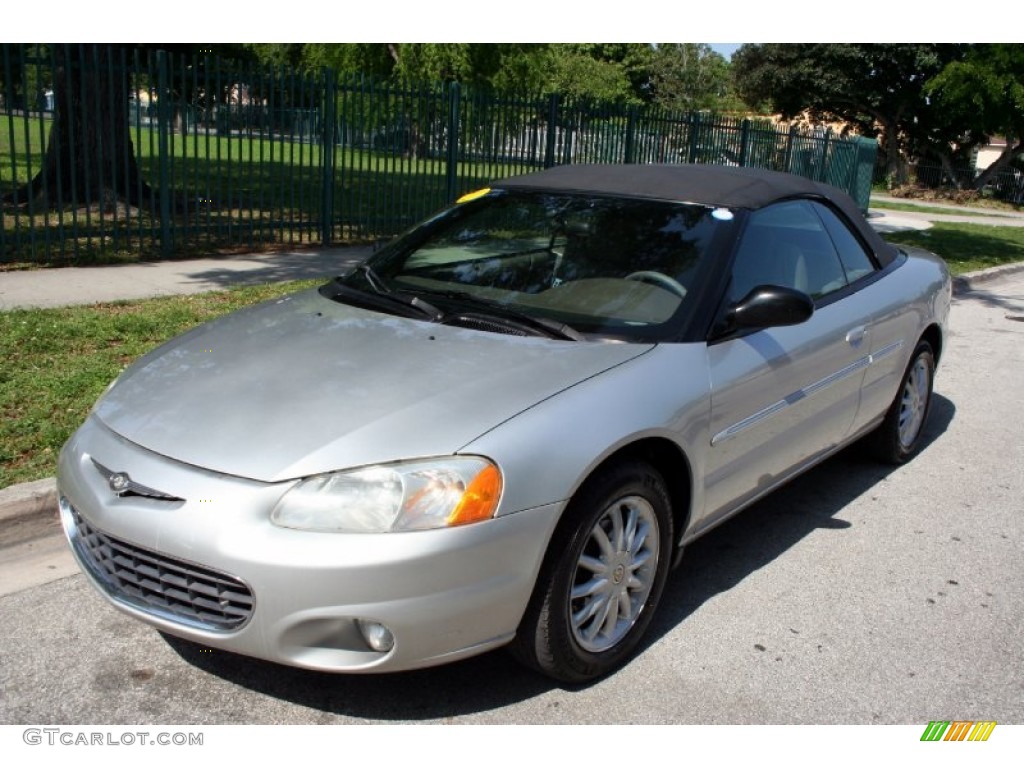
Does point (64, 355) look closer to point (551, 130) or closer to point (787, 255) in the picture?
point (787, 255)

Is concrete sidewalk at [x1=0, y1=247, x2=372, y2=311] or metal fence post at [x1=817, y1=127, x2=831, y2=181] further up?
metal fence post at [x1=817, y1=127, x2=831, y2=181]

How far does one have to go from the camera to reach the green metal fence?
9797mm

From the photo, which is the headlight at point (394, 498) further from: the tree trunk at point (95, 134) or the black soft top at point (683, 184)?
the tree trunk at point (95, 134)

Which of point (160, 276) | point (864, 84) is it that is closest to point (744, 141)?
point (160, 276)

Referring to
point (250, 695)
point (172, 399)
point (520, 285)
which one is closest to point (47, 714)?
point (250, 695)

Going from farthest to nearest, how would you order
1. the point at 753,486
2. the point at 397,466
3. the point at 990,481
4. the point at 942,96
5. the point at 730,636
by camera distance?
the point at 942,96, the point at 990,481, the point at 753,486, the point at 730,636, the point at 397,466

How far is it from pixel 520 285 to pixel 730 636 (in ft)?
5.02

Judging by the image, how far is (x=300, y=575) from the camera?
2.63m

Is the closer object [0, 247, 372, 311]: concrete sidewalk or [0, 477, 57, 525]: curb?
[0, 477, 57, 525]: curb

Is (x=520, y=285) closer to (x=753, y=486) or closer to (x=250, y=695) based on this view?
(x=753, y=486)

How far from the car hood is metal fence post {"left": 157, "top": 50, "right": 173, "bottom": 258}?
6905 millimetres

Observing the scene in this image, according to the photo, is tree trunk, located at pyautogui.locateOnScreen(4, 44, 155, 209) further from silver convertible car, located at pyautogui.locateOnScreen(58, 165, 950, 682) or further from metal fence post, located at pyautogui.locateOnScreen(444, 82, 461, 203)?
silver convertible car, located at pyautogui.locateOnScreen(58, 165, 950, 682)

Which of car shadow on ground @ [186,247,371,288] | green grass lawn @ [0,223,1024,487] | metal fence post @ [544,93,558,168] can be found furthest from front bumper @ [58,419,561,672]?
metal fence post @ [544,93,558,168]

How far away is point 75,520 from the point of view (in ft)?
10.4
